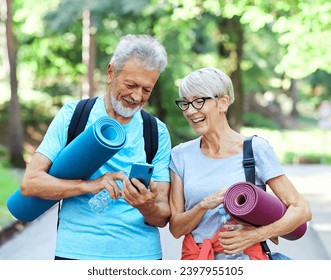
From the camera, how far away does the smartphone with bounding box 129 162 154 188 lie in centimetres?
296

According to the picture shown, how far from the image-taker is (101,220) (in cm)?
321

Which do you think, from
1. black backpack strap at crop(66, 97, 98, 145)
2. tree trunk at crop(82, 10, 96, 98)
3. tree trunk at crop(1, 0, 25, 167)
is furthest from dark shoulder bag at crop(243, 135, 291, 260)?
tree trunk at crop(82, 10, 96, 98)

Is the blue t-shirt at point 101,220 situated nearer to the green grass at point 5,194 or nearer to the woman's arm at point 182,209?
the woman's arm at point 182,209

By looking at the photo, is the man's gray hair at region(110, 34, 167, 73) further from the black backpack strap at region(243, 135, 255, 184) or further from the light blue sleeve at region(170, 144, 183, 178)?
the black backpack strap at region(243, 135, 255, 184)

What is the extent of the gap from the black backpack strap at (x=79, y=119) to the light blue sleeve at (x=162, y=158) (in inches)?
12.5

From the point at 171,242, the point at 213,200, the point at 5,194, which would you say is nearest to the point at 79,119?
the point at 213,200

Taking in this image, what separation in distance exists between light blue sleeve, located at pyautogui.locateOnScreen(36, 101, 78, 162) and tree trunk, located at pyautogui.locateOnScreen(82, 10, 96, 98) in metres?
18.5

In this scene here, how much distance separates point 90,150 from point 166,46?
72.1 ft

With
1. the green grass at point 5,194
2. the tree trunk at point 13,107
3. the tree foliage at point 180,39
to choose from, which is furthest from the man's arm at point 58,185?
the tree trunk at point 13,107

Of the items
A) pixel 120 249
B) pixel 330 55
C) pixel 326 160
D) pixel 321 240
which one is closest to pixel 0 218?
pixel 321 240

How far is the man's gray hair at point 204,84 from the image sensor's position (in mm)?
3131

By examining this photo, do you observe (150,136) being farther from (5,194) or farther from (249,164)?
(5,194)

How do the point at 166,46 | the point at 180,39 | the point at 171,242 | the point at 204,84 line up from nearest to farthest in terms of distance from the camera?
the point at 204,84, the point at 171,242, the point at 166,46, the point at 180,39

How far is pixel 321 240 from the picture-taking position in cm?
1022
